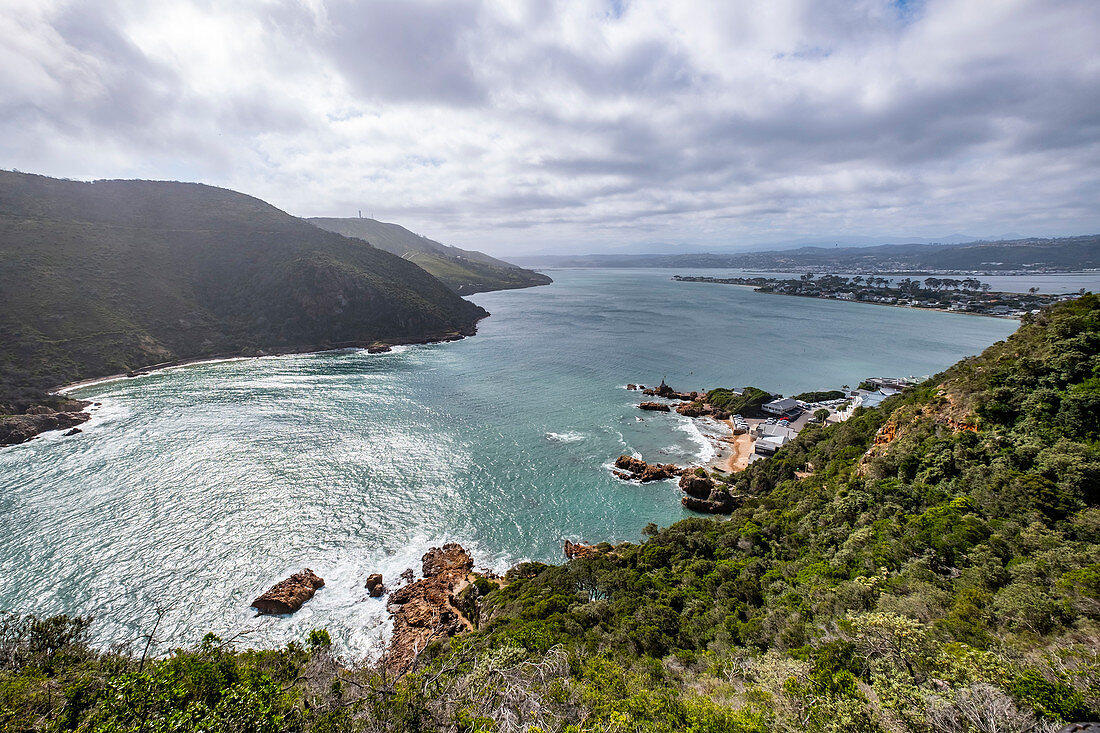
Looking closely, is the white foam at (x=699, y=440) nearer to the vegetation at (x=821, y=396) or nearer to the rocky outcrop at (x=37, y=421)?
the vegetation at (x=821, y=396)

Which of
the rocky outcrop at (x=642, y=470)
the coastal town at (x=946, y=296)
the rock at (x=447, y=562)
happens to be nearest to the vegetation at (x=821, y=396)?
the rocky outcrop at (x=642, y=470)

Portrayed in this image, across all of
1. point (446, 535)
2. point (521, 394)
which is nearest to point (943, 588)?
point (446, 535)

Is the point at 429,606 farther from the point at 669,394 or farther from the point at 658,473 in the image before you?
the point at 669,394

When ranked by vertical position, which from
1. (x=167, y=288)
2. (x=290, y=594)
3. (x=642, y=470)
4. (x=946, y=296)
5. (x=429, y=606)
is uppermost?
(x=167, y=288)

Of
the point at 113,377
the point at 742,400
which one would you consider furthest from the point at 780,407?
the point at 113,377

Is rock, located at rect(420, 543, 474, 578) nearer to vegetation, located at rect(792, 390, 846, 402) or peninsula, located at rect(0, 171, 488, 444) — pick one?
peninsula, located at rect(0, 171, 488, 444)
